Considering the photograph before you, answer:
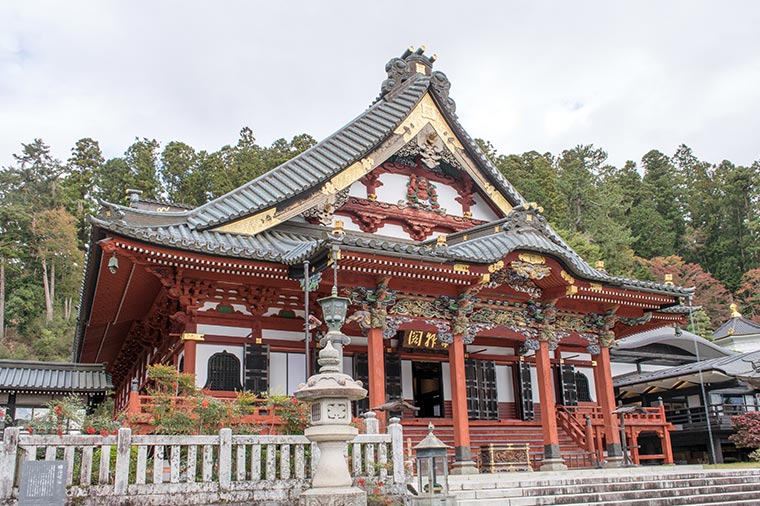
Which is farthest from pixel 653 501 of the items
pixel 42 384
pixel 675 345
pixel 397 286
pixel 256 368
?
pixel 675 345

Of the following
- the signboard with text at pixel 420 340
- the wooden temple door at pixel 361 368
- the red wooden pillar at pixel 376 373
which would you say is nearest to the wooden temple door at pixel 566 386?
the signboard with text at pixel 420 340

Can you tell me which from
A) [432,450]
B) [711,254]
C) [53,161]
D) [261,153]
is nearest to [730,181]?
[711,254]

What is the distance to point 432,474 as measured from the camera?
31.7 ft

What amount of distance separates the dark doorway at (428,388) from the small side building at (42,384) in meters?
11.5

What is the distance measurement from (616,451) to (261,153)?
1501 inches

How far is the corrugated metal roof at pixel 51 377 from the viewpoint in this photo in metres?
22.0

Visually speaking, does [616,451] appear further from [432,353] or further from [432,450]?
[432,450]

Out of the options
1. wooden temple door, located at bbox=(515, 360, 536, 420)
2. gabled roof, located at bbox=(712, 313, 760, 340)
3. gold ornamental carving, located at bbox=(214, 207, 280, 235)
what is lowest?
wooden temple door, located at bbox=(515, 360, 536, 420)

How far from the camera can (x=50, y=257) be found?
51406mm

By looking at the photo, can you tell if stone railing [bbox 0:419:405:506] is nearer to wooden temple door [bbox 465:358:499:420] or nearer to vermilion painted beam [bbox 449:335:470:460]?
vermilion painted beam [bbox 449:335:470:460]

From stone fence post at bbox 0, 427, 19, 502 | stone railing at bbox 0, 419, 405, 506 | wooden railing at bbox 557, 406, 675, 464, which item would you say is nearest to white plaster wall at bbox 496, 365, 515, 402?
wooden railing at bbox 557, 406, 675, 464

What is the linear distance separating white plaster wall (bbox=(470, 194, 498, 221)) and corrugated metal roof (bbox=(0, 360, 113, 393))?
14.3m

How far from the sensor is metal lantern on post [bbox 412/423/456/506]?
946 centimetres

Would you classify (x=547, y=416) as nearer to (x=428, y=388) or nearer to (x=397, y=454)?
(x=428, y=388)
